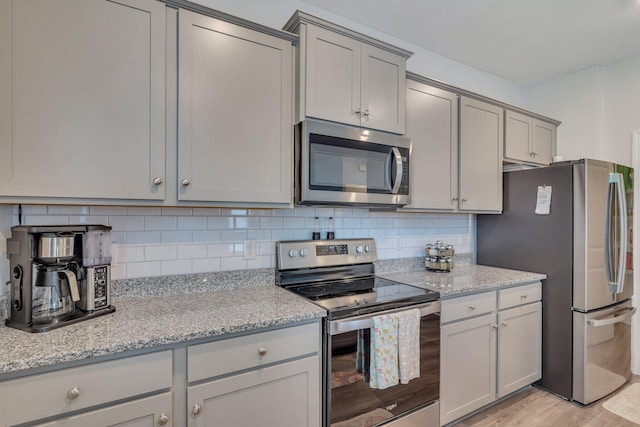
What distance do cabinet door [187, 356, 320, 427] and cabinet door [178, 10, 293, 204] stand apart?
796mm

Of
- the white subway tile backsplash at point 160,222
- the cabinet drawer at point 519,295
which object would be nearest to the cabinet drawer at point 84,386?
the white subway tile backsplash at point 160,222

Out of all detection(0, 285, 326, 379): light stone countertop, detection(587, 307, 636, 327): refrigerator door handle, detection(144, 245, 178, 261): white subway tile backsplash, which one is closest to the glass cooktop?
detection(0, 285, 326, 379): light stone countertop

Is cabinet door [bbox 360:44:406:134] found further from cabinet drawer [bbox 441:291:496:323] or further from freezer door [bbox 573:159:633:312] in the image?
freezer door [bbox 573:159:633:312]

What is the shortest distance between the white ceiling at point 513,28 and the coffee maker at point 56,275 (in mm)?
1985

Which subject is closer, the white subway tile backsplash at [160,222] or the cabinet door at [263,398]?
the cabinet door at [263,398]

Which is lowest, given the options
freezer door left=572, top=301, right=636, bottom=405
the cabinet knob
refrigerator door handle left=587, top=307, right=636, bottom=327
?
freezer door left=572, top=301, right=636, bottom=405

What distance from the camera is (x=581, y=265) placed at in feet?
7.51

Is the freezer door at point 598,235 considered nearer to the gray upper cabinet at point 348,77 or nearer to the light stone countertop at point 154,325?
the gray upper cabinet at point 348,77

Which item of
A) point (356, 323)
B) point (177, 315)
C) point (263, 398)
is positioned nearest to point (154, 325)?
point (177, 315)

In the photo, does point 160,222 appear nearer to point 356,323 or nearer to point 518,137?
point 356,323

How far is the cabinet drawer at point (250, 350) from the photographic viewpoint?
1.26 meters

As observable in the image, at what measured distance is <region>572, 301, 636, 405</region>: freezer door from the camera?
7.50 feet

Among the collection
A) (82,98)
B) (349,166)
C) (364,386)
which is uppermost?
(82,98)

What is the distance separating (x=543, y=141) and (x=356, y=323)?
2720 mm
